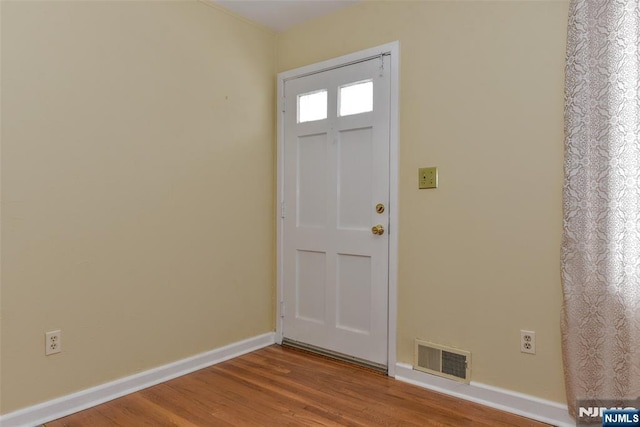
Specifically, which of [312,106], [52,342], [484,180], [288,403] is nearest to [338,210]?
[312,106]

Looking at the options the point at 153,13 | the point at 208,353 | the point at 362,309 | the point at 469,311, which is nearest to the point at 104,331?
the point at 208,353

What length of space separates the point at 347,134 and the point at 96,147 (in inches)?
62.6

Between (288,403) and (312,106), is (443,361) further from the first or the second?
(312,106)

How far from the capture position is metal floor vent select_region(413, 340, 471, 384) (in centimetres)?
234

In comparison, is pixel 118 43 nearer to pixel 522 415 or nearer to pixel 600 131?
pixel 600 131

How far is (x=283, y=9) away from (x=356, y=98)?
861 mm

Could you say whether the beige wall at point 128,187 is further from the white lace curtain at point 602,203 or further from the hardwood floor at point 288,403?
the white lace curtain at point 602,203

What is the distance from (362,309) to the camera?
279 cm

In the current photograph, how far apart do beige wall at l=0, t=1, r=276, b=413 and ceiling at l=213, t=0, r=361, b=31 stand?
0.34ft

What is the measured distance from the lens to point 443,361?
242 cm

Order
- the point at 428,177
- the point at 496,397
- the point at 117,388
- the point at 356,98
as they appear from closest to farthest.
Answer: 1. the point at 496,397
2. the point at 117,388
3. the point at 428,177
4. the point at 356,98

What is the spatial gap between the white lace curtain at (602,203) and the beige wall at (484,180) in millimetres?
93

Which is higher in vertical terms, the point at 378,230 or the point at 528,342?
the point at 378,230

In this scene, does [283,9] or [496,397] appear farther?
[283,9]
